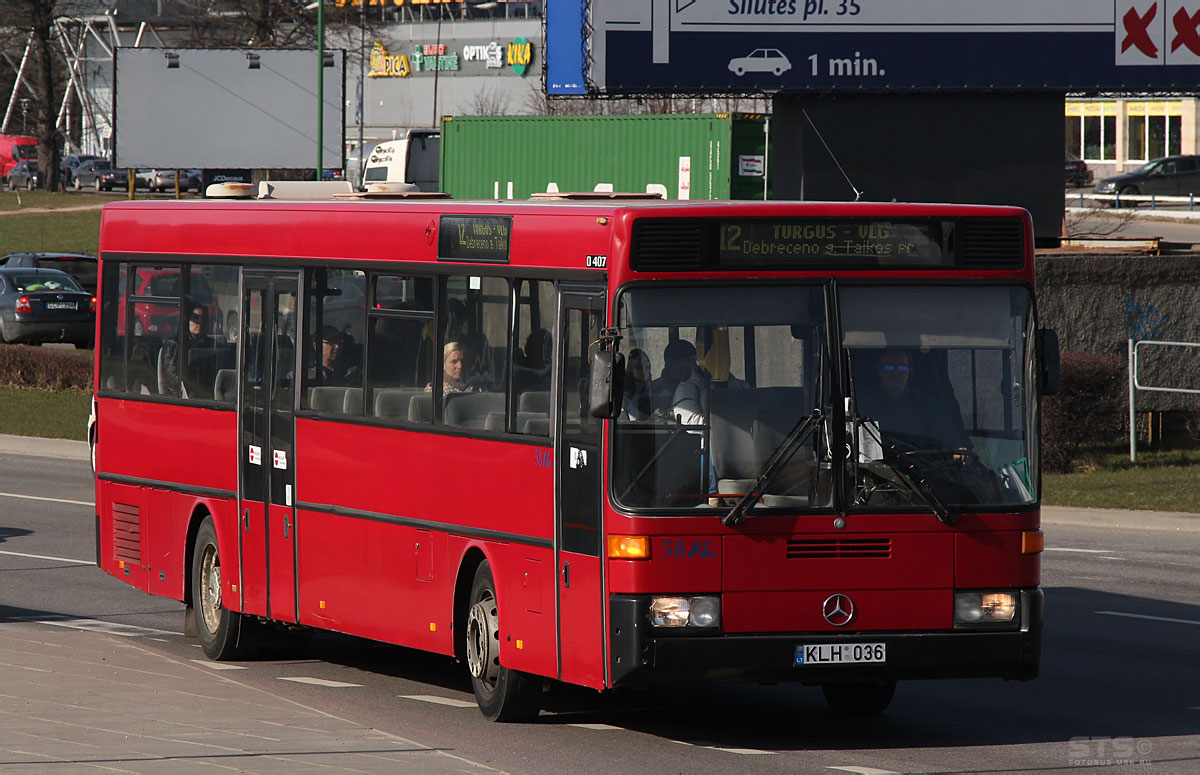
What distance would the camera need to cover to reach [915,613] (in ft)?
29.2

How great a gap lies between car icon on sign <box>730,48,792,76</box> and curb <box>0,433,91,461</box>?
11902 millimetres

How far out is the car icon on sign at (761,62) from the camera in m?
31.0

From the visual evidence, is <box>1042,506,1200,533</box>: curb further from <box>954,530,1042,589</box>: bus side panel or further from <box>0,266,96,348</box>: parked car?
<box>0,266,96,348</box>: parked car

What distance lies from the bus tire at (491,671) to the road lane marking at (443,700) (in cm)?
29

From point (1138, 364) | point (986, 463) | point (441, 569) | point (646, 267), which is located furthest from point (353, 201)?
point (1138, 364)

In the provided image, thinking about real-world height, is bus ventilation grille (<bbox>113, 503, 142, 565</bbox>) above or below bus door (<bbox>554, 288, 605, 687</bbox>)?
below

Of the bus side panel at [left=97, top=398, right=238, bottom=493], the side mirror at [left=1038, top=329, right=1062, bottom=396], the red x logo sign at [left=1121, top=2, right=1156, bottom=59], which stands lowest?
the bus side panel at [left=97, top=398, right=238, bottom=493]

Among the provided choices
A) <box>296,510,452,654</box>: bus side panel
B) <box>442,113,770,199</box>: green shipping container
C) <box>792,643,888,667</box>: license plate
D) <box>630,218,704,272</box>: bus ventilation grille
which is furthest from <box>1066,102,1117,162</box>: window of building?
<box>792,643,888,667</box>: license plate

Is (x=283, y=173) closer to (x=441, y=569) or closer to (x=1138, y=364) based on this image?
(x=1138, y=364)

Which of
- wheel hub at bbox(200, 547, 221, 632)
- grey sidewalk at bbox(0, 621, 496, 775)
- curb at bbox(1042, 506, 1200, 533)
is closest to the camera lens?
grey sidewalk at bbox(0, 621, 496, 775)

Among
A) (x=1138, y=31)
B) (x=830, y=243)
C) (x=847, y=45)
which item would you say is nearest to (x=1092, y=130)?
(x=1138, y=31)

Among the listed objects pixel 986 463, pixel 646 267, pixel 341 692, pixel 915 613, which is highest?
pixel 646 267

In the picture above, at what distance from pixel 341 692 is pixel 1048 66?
23187 millimetres

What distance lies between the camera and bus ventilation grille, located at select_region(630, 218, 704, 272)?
883cm
